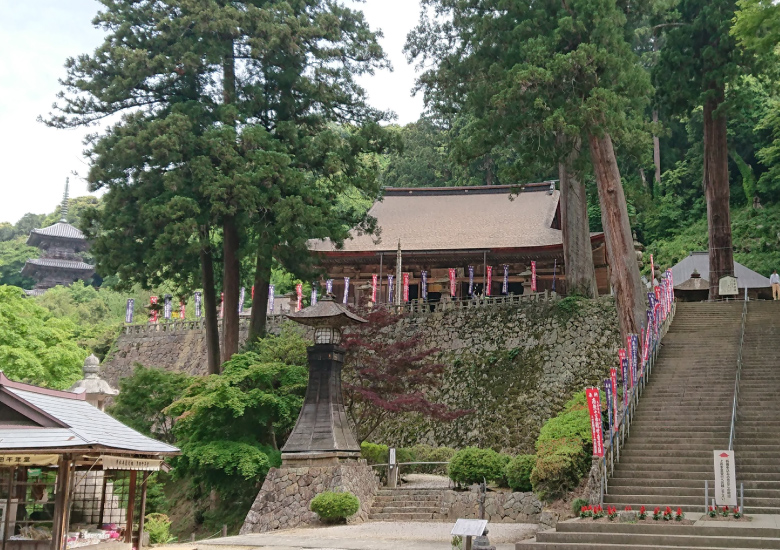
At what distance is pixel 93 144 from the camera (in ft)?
75.5

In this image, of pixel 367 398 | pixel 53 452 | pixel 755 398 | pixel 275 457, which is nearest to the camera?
pixel 53 452

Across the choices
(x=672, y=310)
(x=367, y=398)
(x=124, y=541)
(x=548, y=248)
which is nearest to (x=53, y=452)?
(x=124, y=541)

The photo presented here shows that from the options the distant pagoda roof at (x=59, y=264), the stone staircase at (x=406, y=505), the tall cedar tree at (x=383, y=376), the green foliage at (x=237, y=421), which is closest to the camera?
the stone staircase at (x=406, y=505)

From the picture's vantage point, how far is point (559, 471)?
1479 centimetres

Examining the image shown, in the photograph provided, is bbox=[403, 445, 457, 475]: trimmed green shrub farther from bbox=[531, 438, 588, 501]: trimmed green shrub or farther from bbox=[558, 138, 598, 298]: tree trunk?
bbox=[558, 138, 598, 298]: tree trunk

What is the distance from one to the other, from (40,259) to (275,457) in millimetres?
45972

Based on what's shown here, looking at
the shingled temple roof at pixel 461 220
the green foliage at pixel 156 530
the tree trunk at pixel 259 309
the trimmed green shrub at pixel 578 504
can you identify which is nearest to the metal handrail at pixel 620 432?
the trimmed green shrub at pixel 578 504

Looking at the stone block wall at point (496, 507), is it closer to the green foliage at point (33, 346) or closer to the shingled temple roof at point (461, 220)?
the green foliage at point (33, 346)

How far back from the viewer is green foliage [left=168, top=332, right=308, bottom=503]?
18.8m

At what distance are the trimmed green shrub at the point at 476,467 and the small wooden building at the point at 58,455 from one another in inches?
291

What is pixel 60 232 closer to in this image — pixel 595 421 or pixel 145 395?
pixel 145 395

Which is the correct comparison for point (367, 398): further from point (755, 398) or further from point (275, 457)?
point (755, 398)

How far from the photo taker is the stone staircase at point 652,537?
10.6 m

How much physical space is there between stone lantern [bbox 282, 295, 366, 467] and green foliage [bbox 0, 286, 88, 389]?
8.72 metres
